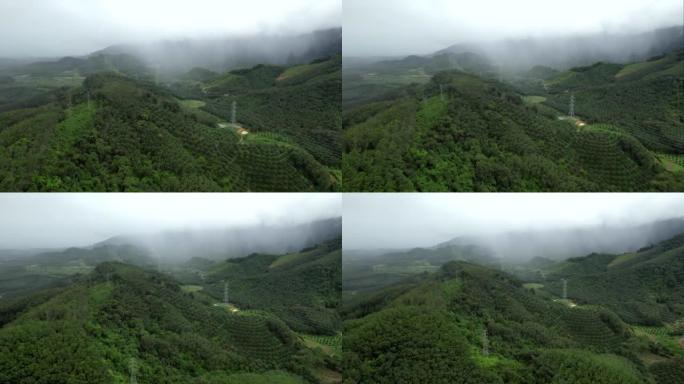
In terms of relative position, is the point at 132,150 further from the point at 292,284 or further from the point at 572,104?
A: the point at 572,104

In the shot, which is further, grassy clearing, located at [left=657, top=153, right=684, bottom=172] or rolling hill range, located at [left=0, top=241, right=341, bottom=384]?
grassy clearing, located at [left=657, top=153, right=684, bottom=172]

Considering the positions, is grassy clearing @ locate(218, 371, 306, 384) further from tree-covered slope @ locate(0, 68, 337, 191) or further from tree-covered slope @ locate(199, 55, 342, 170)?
tree-covered slope @ locate(199, 55, 342, 170)

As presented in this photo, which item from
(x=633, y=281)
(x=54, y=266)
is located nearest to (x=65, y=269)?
(x=54, y=266)

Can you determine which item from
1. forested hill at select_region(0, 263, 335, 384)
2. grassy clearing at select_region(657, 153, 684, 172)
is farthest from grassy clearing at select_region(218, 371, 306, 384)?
grassy clearing at select_region(657, 153, 684, 172)

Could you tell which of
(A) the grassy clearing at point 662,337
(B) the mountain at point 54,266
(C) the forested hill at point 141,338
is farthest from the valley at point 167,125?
(A) the grassy clearing at point 662,337

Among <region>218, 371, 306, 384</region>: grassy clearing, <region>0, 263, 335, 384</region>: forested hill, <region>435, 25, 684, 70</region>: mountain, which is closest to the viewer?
<region>0, 263, 335, 384</region>: forested hill

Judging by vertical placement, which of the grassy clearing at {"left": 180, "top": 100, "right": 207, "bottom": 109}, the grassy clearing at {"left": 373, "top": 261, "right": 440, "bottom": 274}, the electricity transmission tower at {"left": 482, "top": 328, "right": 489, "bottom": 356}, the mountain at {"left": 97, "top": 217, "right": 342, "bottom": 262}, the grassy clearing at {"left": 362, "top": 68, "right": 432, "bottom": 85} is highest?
the grassy clearing at {"left": 362, "top": 68, "right": 432, "bottom": 85}

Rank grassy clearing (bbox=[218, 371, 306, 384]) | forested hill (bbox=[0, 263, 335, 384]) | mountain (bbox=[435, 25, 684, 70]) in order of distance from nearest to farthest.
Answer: forested hill (bbox=[0, 263, 335, 384]) → grassy clearing (bbox=[218, 371, 306, 384]) → mountain (bbox=[435, 25, 684, 70])

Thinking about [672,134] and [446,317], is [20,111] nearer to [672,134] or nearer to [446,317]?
[446,317]
